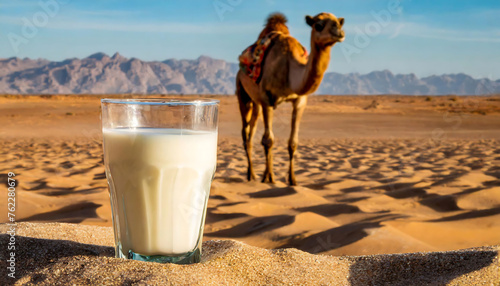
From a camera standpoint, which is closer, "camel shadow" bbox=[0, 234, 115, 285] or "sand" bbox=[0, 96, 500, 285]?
"camel shadow" bbox=[0, 234, 115, 285]

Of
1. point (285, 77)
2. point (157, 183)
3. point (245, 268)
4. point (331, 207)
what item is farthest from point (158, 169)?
point (285, 77)

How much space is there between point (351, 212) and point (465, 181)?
1.83m

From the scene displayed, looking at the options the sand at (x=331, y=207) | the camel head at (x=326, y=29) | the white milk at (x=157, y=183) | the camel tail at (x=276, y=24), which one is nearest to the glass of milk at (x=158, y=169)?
the white milk at (x=157, y=183)

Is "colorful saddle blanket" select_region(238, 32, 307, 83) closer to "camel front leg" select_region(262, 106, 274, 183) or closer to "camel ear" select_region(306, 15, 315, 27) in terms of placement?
"camel front leg" select_region(262, 106, 274, 183)

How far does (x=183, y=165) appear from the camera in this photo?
148cm

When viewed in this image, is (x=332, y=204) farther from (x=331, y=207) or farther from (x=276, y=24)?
(x=276, y=24)

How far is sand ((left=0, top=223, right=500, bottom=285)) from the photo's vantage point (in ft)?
4.51

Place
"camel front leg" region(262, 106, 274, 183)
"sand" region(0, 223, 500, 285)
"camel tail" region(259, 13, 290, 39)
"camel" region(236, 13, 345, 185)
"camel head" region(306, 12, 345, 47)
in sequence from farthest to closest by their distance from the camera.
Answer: "camel tail" region(259, 13, 290, 39) → "camel front leg" region(262, 106, 274, 183) → "camel" region(236, 13, 345, 185) → "camel head" region(306, 12, 345, 47) → "sand" region(0, 223, 500, 285)

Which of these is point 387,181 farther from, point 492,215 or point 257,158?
A: point 257,158

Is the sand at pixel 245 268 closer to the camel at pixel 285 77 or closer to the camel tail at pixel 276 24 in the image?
the camel at pixel 285 77

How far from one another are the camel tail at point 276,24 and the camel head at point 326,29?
6.17ft

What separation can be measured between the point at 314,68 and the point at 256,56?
1.23 m

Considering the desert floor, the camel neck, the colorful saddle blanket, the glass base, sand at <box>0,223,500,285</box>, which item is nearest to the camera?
sand at <box>0,223,500,285</box>

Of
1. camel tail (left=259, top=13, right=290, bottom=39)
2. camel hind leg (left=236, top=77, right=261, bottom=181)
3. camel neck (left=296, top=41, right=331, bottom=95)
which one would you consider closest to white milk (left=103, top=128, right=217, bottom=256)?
camel neck (left=296, top=41, right=331, bottom=95)
